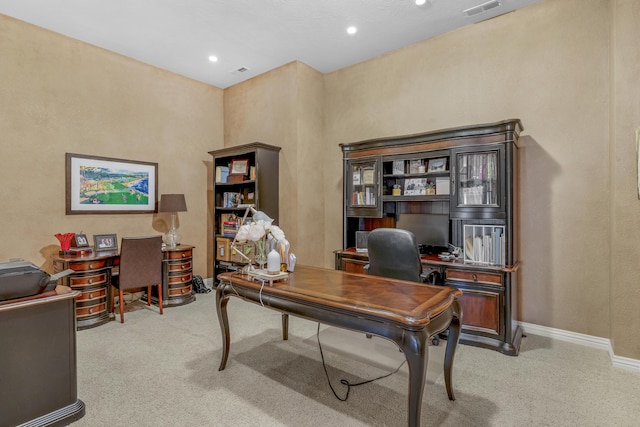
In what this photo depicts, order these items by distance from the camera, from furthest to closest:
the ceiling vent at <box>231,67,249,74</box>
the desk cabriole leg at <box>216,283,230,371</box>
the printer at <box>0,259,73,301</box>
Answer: the ceiling vent at <box>231,67,249,74</box> → the desk cabriole leg at <box>216,283,230,371</box> → the printer at <box>0,259,73,301</box>

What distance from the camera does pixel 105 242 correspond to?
421cm

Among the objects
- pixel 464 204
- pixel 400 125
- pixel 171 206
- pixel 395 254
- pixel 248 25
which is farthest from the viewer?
pixel 171 206

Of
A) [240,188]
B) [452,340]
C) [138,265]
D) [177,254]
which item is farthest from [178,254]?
[452,340]

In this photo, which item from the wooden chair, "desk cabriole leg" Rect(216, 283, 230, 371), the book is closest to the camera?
"desk cabriole leg" Rect(216, 283, 230, 371)

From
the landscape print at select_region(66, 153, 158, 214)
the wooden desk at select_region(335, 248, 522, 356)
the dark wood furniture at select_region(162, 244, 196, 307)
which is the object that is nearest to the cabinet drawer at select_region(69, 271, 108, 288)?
the dark wood furniture at select_region(162, 244, 196, 307)

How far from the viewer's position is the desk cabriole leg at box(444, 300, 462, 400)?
2116 millimetres

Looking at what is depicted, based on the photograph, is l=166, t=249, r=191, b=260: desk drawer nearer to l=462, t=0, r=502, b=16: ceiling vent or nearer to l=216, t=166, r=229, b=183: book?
l=216, t=166, r=229, b=183: book

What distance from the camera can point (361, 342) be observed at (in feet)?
10.7

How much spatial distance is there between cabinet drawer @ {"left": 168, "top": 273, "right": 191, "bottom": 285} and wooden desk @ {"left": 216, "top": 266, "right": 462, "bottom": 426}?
7.29 ft

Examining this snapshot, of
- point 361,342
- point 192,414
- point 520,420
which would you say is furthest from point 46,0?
point 520,420

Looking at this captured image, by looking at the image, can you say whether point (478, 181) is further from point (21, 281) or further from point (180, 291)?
point (180, 291)

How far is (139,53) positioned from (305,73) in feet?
7.52

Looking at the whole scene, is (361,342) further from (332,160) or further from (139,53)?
(139,53)

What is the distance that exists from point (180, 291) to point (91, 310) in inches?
41.7
